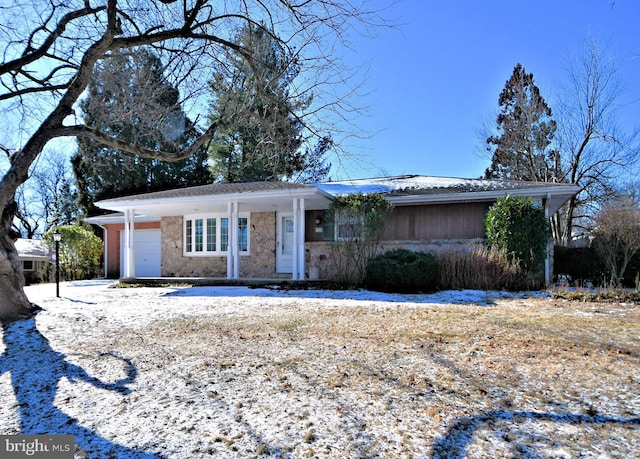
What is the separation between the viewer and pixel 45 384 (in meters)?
3.43

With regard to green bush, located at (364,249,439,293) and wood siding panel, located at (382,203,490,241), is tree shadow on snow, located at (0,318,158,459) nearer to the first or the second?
green bush, located at (364,249,439,293)

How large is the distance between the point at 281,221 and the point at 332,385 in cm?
1087

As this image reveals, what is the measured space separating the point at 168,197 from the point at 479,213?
985 cm

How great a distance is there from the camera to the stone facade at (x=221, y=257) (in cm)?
1373

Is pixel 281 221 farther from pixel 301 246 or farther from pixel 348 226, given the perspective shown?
pixel 348 226

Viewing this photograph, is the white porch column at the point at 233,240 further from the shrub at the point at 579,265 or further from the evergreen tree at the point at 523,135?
the evergreen tree at the point at 523,135

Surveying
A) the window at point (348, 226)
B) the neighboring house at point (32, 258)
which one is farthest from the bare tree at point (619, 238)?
the neighboring house at point (32, 258)

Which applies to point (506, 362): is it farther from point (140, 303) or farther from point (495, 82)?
point (495, 82)

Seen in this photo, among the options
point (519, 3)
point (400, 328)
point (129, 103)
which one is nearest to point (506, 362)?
point (400, 328)

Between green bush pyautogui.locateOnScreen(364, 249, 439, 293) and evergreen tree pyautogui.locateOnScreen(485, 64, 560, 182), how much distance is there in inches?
611

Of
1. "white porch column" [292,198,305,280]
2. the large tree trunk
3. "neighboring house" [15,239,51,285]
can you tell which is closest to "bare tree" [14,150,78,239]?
"neighboring house" [15,239,51,285]

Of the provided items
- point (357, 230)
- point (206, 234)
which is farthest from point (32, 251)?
point (357, 230)

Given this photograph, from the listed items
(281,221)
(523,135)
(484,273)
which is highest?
(523,135)

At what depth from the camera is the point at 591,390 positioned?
2893mm
